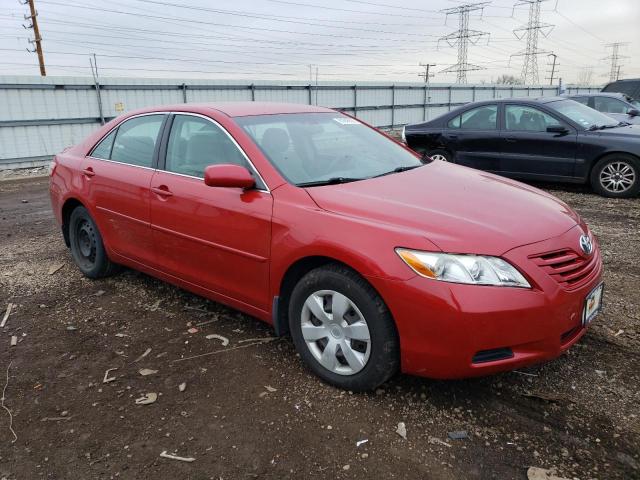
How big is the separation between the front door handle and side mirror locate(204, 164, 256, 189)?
2.22 feet

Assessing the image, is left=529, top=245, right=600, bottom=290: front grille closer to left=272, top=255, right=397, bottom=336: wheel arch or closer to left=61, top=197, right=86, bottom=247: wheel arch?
left=272, top=255, right=397, bottom=336: wheel arch

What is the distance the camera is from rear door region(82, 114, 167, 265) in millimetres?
3977

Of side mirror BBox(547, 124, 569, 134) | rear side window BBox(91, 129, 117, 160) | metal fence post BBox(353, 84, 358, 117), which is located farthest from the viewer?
metal fence post BBox(353, 84, 358, 117)

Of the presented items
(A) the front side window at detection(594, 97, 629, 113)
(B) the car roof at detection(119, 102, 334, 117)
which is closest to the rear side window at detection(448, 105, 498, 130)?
(A) the front side window at detection(594, 97, 629, 113)

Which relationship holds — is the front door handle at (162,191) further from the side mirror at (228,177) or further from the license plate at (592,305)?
the license plate at (592,305)

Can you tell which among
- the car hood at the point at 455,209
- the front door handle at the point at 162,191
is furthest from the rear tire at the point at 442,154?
the front door handle at the point at 162,191

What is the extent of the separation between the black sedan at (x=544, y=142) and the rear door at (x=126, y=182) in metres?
6.18

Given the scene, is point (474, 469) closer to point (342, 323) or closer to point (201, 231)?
point (342, 323)

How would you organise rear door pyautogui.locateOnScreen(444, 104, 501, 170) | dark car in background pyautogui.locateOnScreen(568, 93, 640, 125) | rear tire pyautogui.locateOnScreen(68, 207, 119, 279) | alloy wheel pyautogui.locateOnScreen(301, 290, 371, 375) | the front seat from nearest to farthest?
alloy wheel pyautogui.locateOnScreen(301, 290, 371, 375), the front seat, rear tire pyautogui.locateOnScreen(68, 207, 119, 279), rear door pyautogui.locateOnScreen(444, 104, 501, 170), dark car in background pyautogui.locateOnScreen(568, 93, 640, 125)

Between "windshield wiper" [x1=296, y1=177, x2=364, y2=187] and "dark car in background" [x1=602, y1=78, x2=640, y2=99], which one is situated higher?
"dark car in background" [x1=602, y1=78, x2=640, y2=99]

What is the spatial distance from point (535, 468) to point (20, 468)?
2.32m

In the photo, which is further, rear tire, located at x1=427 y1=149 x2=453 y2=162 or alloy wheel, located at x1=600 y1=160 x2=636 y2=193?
rear tire, located at x1=427 y1=149 x2=453 y2=162

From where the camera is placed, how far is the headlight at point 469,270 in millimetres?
2465

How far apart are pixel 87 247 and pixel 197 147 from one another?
185 cm
